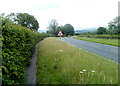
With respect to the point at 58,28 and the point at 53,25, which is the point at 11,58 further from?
the point at 53,25

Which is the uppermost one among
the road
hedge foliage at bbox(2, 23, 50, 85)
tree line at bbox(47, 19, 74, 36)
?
tree line at bbox(47, 19, 74, 36)

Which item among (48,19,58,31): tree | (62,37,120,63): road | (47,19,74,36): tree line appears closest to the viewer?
(62,37,120,63): road

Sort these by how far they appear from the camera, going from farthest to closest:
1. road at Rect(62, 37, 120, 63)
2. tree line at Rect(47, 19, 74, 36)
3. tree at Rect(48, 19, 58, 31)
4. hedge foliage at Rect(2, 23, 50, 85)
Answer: tree at Rect(48, 19, 58, 31) < tree line at Rect(47, 19, 74, 36) < road at Rect(62, 37, 120, 63) < hedge foliage at Rect(2, 23, 50, 85)

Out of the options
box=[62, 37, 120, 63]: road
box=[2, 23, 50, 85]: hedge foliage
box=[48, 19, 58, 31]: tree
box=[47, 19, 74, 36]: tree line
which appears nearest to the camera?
box=[2, 23, 50, 85]: hedge foliage

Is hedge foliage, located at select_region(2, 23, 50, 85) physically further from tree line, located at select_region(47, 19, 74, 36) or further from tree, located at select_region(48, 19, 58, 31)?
tree, located at select_region(48, 19, 58, 31)

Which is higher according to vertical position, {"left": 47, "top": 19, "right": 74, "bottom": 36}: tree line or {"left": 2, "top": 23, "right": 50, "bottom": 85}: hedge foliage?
{"left": 47, "top": 19, "right": 74, "bottom": 36}: tree line

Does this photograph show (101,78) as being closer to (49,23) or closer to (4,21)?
(4,21)

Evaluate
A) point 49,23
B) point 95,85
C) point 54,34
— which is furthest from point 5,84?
point 49,23

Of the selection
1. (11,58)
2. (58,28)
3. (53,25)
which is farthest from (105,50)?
(53,25)

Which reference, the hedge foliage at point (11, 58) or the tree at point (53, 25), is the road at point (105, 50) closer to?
the hedge foliage at point (11, 58)

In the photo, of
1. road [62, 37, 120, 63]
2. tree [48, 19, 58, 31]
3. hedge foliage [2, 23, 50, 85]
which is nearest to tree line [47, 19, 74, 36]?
tree [48, 19, 58, 31]

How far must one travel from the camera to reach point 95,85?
3.14m

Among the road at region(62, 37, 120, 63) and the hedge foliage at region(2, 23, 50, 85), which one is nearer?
the hedge foliage at region(2, 23, 50, 85)

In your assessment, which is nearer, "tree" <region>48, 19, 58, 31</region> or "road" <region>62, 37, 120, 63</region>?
"road" <region>62, 37, 120, 63</region>
